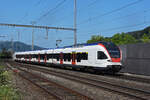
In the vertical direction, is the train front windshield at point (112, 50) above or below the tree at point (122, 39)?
below

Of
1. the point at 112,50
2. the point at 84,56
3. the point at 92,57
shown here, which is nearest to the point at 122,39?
the point at 84,56

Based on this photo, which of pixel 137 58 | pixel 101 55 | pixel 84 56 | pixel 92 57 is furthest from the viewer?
pixel 84 56

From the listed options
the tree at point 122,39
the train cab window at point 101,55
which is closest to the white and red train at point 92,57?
the train cab window at point 101,55

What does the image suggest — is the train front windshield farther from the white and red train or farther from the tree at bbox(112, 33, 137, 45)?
the tree at bbox(112, 33, 137, 45)

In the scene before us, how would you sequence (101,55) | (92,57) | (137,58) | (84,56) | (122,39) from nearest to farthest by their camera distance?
(101,55), (92,57), (137,58), (84,56), (122,39)

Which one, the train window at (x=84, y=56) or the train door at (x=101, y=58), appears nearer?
the train door at (x=101, y=58)

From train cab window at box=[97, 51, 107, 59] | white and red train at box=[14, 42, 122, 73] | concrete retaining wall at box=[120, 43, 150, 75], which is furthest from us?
concrete retaining wall at box=[120, 43, 150, 75]

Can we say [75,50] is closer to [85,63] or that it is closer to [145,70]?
[85,63]

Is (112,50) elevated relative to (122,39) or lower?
lower

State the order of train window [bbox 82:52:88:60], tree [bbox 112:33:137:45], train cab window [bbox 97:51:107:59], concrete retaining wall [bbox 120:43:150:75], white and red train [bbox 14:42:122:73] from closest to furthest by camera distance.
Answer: white and red train [bbox 14:42:122:73] → train cab window [bbox 97:51:107:59] → concrete retaining wall [bbox 120:43:150:75] → train window [bbox 82:52:88:60] → tree [bbox 112:33:137:45]

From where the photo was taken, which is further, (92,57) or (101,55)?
(92,57)

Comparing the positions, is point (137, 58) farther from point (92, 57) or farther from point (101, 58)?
point (92, 57)

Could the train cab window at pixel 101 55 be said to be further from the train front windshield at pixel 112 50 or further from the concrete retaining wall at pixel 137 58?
the concrete retaining wall at pixel 137 58

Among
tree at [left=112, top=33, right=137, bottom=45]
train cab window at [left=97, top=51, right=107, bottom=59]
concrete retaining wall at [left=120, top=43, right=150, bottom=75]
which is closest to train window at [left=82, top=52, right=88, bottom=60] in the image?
train cab window at [left=97, top=51, right=107, bottom=59]
